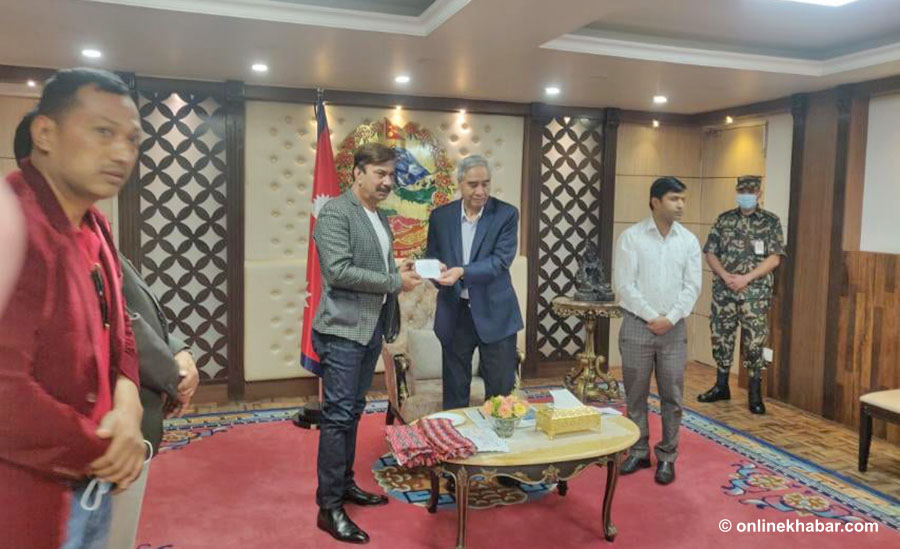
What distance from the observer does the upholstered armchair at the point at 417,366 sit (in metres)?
3.30

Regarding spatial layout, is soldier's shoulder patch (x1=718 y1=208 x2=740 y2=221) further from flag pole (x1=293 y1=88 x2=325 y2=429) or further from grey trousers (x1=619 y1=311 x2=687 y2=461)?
flag pole (x1=293 y1=88 x2=325 y2=429)

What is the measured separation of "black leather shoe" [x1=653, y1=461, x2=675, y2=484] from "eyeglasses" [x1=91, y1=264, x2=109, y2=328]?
2.76 meters

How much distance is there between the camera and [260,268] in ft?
14.7

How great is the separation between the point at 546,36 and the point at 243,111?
2182 millimetres

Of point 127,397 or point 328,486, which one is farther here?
point 328,486

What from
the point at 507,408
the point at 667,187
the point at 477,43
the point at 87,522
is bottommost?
the point at 507,408

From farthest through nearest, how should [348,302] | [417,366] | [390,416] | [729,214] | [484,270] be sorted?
[729,214] → [390,416] → [417,366] → [484,270] → [348,302]

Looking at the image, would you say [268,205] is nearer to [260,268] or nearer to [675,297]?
[260,268]

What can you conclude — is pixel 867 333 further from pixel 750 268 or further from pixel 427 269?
pixel 427 269

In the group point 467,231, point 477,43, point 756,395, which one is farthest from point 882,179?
point 467,231

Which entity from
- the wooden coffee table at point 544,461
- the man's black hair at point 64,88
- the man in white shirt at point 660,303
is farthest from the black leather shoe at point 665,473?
the man's black hair at point 64,88

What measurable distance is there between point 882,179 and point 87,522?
449 centimetres

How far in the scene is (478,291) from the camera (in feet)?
9.35

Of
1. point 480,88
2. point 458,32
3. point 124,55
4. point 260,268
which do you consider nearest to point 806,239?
point 480,88
